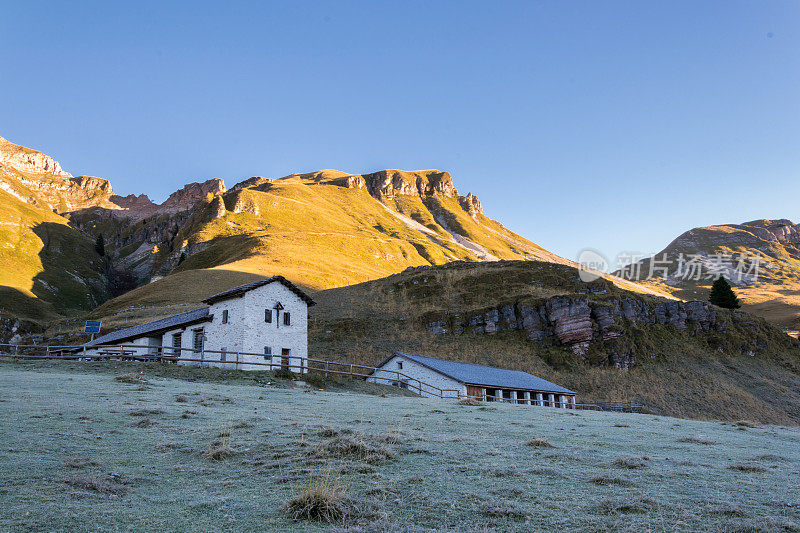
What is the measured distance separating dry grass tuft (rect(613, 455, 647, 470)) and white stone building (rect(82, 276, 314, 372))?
96.7ft

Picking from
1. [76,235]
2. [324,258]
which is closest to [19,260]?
[76,235]

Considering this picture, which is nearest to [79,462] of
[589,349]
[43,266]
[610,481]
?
[610,481]

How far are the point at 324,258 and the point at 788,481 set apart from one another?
12572cm

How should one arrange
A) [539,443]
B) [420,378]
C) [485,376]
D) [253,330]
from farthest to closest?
[485,376], [420,378], [253,330], [539,443]

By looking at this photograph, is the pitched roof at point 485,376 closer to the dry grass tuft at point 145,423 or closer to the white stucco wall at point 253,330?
the white stucco wall at point 253,330

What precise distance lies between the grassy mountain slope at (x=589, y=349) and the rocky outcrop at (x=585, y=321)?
37cm

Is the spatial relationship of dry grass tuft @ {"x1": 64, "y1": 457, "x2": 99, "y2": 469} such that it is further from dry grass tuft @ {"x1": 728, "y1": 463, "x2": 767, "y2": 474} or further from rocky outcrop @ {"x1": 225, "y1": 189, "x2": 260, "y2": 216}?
rocky outcrop @ {"x1": 225, "y1": 189, "x2": 260, "y2": 216}

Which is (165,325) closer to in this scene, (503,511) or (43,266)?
(503,511)

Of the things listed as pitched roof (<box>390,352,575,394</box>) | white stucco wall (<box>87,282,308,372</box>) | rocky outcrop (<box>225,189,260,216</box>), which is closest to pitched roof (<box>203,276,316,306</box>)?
white stucco wall (<box>87,282,308,372</box>)

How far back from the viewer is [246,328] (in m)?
39.0

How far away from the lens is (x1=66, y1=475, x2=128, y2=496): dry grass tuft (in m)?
7.61

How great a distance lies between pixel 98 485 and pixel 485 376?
3934cm

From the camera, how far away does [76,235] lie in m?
186

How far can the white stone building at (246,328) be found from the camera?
39000 millimetres
